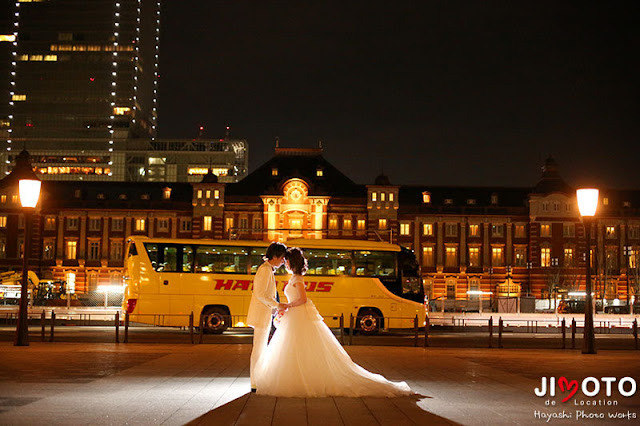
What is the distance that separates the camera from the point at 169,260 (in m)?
26.8

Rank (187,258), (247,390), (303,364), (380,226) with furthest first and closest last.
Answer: (380,226) < (187,258) < (247,390) < (303,364)

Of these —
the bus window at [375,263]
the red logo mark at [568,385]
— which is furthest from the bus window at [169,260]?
the red logo mark at [568,385]

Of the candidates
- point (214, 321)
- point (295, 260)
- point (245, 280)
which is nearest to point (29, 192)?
point (214, 321)

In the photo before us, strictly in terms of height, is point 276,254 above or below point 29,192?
below

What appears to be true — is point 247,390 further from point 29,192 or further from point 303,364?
point 29,192

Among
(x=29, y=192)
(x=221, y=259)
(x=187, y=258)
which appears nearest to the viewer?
(x=29, y=192)

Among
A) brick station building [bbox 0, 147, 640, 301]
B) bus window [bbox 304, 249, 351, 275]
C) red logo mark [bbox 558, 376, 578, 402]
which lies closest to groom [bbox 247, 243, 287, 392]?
red logo mark [bbox 558, 376, 578, 402]

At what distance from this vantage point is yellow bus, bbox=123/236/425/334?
26.5m

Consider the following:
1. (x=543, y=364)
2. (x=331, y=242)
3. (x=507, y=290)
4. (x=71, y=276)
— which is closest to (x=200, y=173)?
(x=71, y=276)

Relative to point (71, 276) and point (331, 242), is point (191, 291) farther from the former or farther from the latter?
point (71, 276)

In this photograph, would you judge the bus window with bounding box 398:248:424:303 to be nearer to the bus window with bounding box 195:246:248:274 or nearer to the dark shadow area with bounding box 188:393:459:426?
the bus window with bounding box 195:246:248:274

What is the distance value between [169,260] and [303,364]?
17854 millimetres

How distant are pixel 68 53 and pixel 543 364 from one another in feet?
453

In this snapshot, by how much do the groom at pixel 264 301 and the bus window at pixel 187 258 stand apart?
17.2 metres
